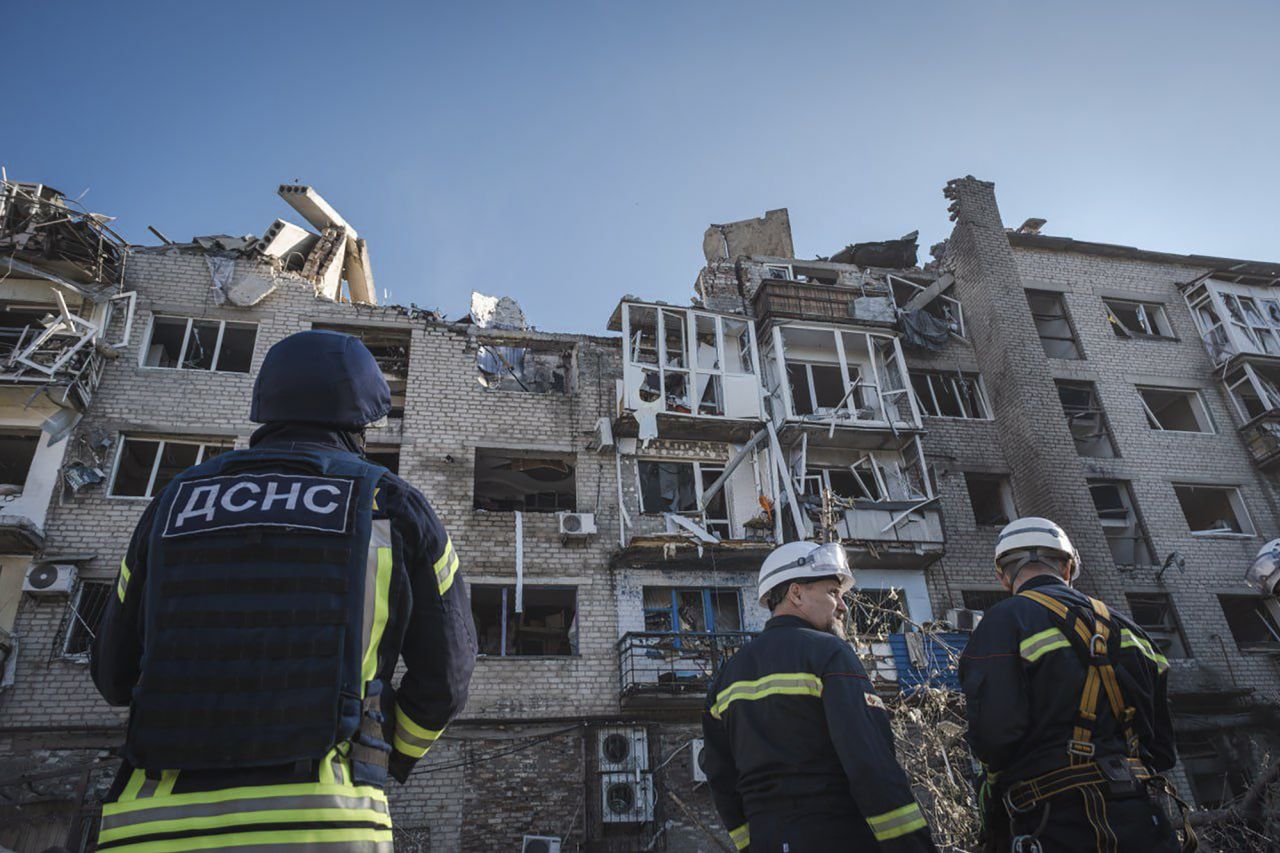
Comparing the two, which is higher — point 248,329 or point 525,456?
point 248,329

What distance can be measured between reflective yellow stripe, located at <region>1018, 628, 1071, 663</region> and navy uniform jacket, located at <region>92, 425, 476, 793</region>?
236 cm

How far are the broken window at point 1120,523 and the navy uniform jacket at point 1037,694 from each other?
56.1ft

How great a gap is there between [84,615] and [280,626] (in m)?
14.9

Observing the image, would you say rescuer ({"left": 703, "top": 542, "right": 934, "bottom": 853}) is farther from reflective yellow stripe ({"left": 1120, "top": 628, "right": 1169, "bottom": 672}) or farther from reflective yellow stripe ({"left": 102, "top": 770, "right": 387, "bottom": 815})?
reflective yellow stripe ({"left": 102, "top": 770, "right": 387, "bottom": 815})

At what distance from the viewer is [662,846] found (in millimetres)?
13547

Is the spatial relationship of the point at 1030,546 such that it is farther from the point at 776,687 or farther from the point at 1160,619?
the point at 1160,619

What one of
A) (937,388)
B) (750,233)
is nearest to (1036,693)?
(937,388)

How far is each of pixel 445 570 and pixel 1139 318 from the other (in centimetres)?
2566

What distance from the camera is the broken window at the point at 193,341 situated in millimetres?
16812

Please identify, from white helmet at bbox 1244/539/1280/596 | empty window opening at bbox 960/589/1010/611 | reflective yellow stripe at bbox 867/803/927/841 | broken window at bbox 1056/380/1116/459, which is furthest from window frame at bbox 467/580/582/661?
broken window at bbox 1056/380/1116/459

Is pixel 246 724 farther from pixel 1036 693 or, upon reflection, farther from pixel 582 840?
pixel 582 840

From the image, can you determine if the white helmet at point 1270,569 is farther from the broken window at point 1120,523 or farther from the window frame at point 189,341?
the window frame at point 189,341

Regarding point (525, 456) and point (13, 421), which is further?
point (525, 456)

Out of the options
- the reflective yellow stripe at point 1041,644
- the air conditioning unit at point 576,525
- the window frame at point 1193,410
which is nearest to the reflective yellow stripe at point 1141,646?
the reflective yellow stripe at point 1041,644
